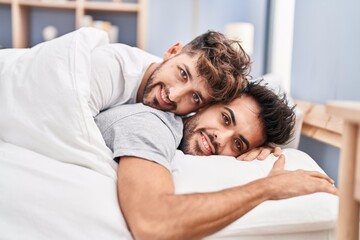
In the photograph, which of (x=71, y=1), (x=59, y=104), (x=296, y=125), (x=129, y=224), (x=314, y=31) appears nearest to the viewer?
(x=129, y=224)

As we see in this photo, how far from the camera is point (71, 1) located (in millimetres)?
2852

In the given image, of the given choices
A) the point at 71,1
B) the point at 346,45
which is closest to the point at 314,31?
the point at 346,45

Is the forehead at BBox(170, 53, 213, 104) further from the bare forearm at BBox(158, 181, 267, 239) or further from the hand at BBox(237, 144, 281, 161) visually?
the bare forearm at BBox(158, 181, 267, 239)

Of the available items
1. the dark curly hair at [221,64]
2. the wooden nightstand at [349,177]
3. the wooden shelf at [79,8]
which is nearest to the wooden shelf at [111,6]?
the wooden shelf at [79,8]

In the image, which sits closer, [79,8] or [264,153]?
[264,153]

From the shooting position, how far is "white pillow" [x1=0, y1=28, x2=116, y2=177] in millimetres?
840

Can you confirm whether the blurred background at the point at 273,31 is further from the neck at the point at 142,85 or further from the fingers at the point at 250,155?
the neck at the point at 142,85

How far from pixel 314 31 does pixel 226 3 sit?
1256mm

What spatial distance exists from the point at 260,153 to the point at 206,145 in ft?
0.51

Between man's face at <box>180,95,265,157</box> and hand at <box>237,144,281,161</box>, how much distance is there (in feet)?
0.11

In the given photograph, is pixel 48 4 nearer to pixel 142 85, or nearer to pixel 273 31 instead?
Answer: pixel 273 31

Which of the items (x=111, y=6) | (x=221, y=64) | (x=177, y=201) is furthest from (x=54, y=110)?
(x=111, y=6)

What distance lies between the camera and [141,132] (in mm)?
862

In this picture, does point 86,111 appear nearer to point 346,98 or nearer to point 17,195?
point 17,195
